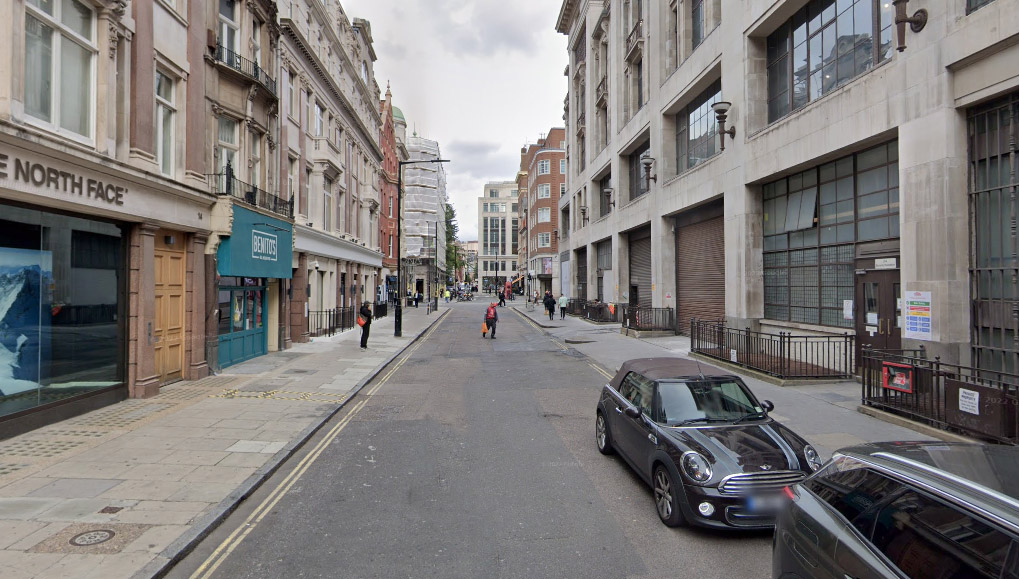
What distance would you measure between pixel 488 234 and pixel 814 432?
140066 millimetres

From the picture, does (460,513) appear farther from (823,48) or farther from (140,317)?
(823,48)

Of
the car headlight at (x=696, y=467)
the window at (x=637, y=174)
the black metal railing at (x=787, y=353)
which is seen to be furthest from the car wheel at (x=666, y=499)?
the window at (x=637, y=174)

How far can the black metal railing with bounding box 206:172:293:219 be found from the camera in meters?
14.3

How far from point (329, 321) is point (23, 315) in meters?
16.6

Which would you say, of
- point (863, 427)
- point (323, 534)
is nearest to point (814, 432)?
point (863, 427)

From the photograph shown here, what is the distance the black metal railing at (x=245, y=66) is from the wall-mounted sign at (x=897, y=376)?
55.2 ft

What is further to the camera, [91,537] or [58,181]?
[58,181]

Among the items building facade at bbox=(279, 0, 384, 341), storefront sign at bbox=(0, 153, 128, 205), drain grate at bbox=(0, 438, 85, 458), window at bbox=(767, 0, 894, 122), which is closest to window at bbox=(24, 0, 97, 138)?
storefront sign at bbox=(0, 153, 128, 205)

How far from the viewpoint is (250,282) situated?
16734 millimetres

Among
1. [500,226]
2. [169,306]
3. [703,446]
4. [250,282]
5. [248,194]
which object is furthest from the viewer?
[500,226]

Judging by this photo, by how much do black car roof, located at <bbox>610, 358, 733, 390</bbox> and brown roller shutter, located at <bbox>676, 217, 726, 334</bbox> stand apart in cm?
1411

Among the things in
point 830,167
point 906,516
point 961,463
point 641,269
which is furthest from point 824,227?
point 641,269

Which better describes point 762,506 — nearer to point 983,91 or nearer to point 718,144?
point 983,91

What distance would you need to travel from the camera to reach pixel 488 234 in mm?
147000
